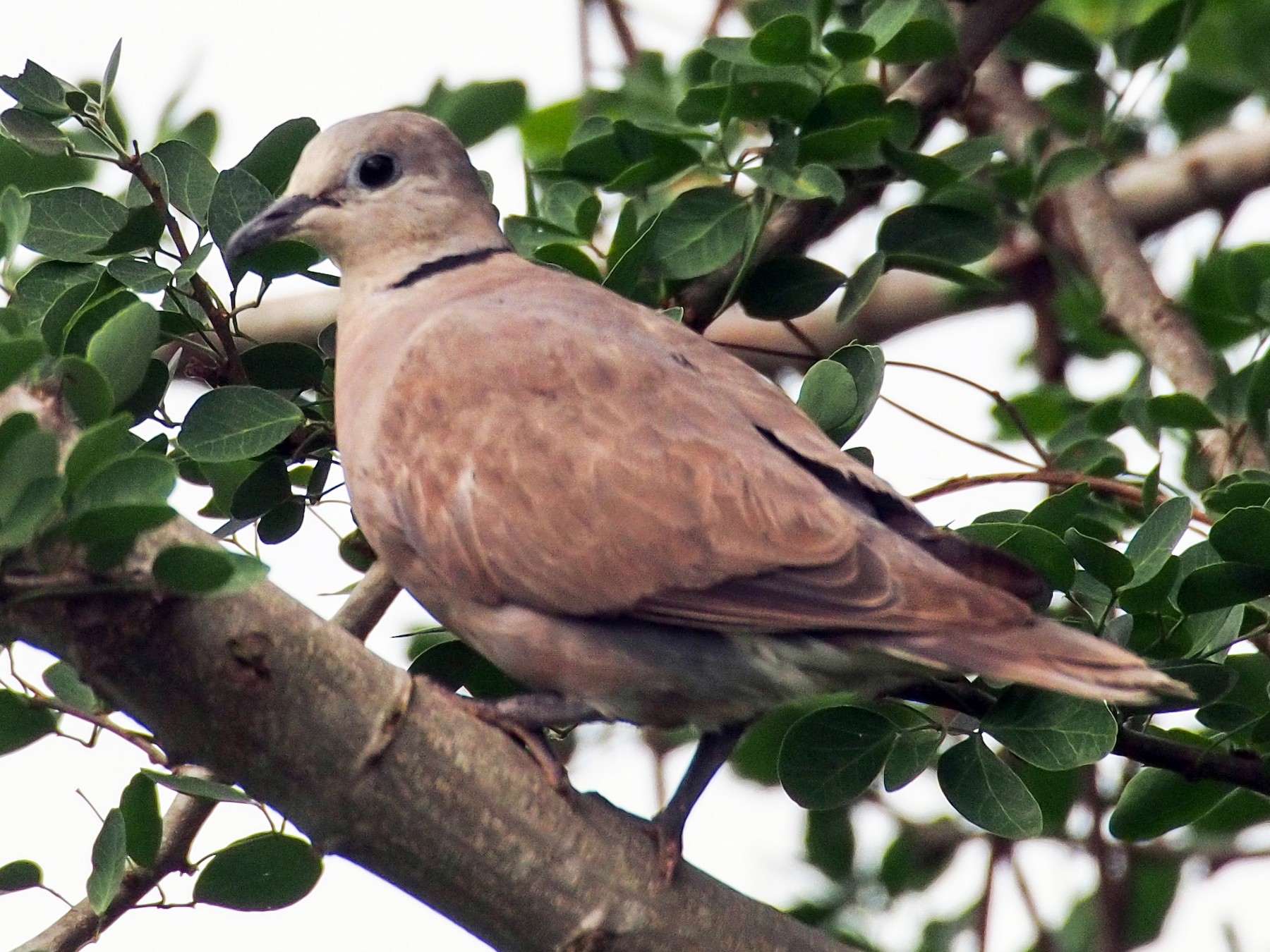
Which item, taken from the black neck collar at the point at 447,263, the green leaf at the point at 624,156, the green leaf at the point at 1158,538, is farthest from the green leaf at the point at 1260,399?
the black neck collar at the point at 447,263

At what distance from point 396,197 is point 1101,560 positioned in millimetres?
1721

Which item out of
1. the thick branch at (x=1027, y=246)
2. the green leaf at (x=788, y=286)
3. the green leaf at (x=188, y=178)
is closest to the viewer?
the green leaf at (x=188, y=178)

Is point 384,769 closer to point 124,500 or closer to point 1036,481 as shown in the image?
point 124,500

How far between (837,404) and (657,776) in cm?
138

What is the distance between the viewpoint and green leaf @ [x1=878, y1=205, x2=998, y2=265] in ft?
10.8

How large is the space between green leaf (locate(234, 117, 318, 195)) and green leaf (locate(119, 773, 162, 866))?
3.68ft

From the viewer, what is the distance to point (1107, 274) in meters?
3.85

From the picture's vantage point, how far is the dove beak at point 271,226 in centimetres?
279

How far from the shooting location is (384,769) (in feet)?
6.88

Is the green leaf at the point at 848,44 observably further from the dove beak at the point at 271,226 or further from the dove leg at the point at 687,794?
the dove leg at the point at 687,794

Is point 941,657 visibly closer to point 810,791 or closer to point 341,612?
point 810,791

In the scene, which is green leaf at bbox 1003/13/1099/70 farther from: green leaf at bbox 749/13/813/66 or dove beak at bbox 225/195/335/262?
dove beak at bbox 225/195/335/262

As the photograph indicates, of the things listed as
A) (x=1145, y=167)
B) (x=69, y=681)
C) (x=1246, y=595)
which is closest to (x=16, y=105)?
(x=69, y=681)

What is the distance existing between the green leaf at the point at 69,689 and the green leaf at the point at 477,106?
1554mm
